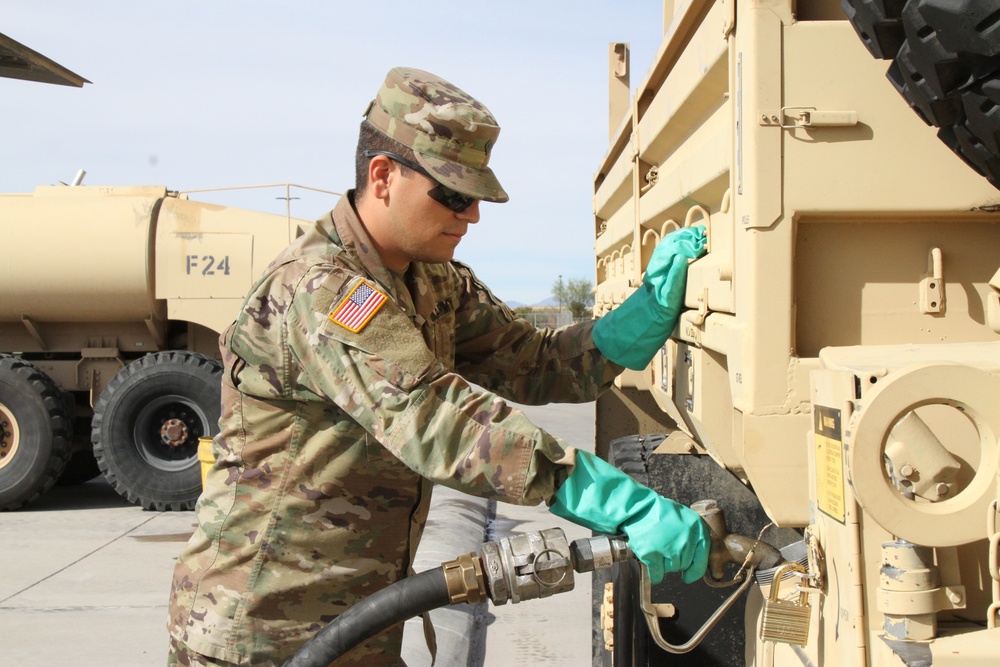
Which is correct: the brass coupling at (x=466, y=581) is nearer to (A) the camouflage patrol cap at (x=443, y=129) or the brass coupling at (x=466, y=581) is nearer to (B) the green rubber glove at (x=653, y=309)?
(A) the camouflage patrol cap at (x=443, y=129)

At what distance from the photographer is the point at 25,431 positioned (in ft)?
22.9

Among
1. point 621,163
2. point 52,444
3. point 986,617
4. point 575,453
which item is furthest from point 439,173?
point 52,444

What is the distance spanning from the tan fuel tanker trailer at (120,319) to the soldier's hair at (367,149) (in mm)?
5195

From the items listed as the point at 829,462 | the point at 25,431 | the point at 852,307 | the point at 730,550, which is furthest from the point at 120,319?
the point at 829,462

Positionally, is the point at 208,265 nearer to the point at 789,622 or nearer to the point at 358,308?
the point at 358,308

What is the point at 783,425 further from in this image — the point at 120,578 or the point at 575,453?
the point at 120,578

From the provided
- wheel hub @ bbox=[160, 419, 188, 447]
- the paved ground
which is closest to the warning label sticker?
the paved ground

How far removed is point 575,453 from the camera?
182 cm

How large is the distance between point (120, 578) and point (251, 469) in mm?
3781

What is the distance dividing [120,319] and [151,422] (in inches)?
38.7

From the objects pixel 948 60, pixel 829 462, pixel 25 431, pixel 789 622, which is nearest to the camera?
pixel 948 60

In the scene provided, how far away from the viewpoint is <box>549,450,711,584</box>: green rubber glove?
1.73 m

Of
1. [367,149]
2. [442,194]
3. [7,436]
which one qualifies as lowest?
[7,436]

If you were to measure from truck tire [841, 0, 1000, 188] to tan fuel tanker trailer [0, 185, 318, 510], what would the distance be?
6261 mm
